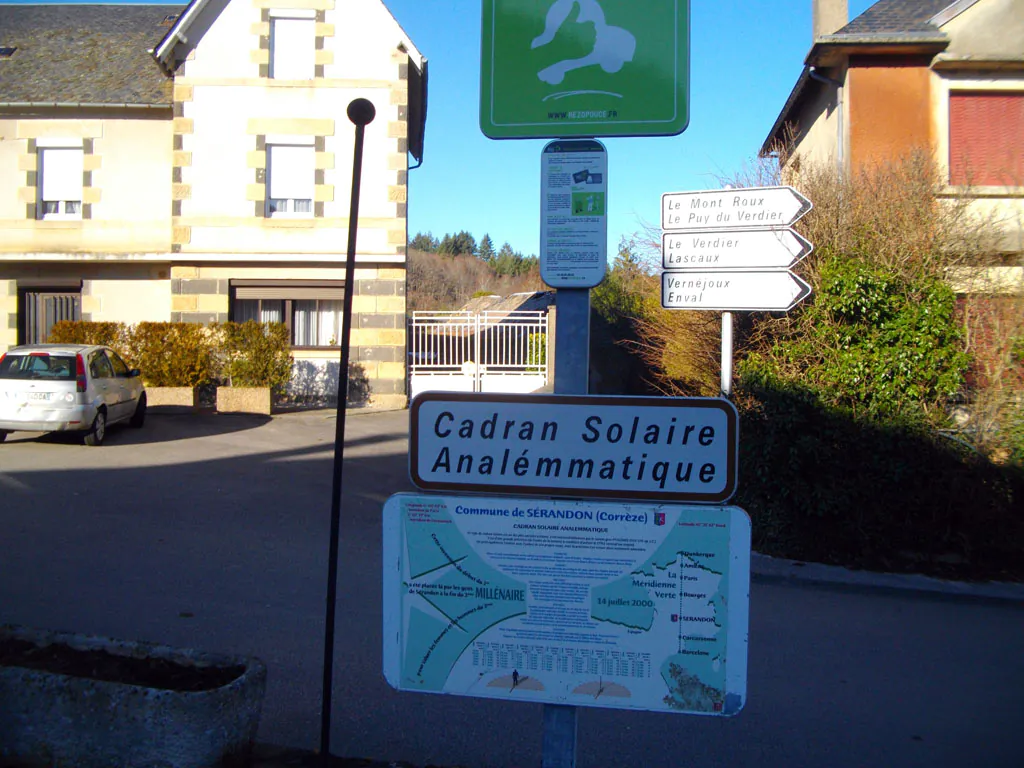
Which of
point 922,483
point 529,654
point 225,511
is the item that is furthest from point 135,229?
point 529,654

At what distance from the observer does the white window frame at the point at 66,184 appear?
1988 centimetres

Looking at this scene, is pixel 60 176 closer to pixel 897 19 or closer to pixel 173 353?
pixel 173 353

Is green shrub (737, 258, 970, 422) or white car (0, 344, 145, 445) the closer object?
green shrub (737, 258, 970, 422)

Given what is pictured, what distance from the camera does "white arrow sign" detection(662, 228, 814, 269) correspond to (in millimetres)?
6676

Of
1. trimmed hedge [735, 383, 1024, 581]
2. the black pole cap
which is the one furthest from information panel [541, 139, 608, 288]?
trimmed hedge [735, 383, 1024, 581]

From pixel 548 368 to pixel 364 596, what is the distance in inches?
500

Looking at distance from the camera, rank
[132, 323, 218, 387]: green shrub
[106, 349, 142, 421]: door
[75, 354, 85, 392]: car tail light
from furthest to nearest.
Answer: [132, 323, 218, 387]: green shrub, [106, 349, 142, 421]: door, [75, 354, 85, 392]: car tail light

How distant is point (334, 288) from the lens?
19.5 metres

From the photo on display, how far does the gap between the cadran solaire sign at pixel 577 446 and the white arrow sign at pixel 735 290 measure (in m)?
4.33

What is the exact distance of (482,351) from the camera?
782 inches

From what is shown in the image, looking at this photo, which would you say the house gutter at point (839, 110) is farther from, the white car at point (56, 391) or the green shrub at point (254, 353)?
the white car at point (56, 391)

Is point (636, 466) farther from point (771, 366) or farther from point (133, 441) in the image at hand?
point (133, 441)

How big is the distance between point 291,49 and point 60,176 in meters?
6.19

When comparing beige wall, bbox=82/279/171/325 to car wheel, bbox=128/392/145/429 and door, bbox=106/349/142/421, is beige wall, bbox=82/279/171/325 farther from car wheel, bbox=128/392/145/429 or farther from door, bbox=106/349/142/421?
door, bbox=106/349/142/421
